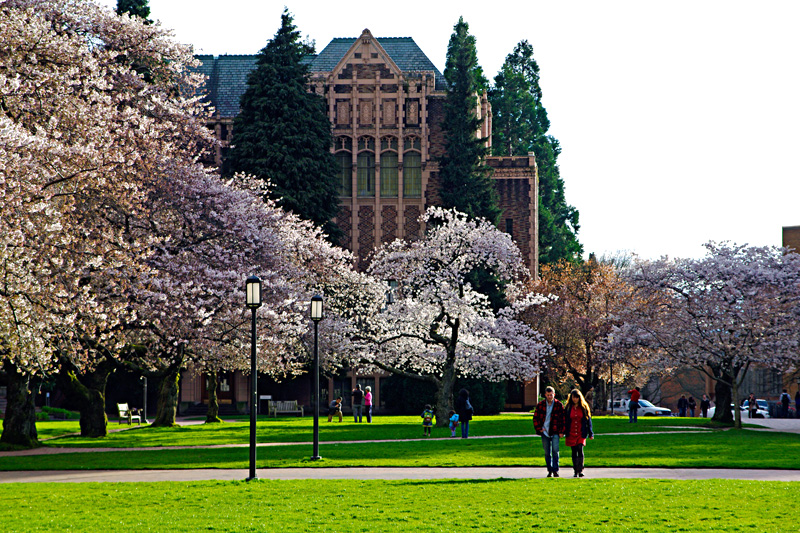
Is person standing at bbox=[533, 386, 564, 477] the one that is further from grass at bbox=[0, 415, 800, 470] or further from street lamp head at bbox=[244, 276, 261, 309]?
street lamp head at bbox=[244, 276, 261, 309]

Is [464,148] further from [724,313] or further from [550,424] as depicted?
[550,424]

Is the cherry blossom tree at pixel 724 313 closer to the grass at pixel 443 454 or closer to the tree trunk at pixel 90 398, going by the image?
the grass at pixel 443 454

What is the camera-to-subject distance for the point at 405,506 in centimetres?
1342

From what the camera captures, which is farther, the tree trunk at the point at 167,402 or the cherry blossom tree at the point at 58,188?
the tree trunk at the point at 167,402

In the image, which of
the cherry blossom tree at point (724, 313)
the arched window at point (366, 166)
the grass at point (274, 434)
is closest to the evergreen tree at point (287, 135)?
the arched window at point (366, 166)

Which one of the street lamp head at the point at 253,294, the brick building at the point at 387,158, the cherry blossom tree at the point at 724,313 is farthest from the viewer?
the brick building at the point at 387,158

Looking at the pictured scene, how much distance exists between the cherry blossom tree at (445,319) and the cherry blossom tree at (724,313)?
5.22m

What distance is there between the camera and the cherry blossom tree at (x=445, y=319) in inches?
1433

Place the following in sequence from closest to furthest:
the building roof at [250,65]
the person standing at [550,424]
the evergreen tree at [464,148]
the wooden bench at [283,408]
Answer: the person standing at [550,424]
the wooden bench at [283,408]
the evergreen tree at [464,148]
the building roof at [250,65]

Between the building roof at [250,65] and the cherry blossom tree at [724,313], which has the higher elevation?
the building roof at [250,65]

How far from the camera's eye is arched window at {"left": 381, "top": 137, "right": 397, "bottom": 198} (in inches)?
2516

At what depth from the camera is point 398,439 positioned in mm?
29562

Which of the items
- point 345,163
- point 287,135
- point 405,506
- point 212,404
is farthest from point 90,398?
point 345,163

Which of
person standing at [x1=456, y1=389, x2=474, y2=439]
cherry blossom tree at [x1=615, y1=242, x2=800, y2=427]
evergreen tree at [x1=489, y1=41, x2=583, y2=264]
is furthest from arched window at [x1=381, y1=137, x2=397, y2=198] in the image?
person standing at [x1=456, y1=389, x2=474, y2=439]
